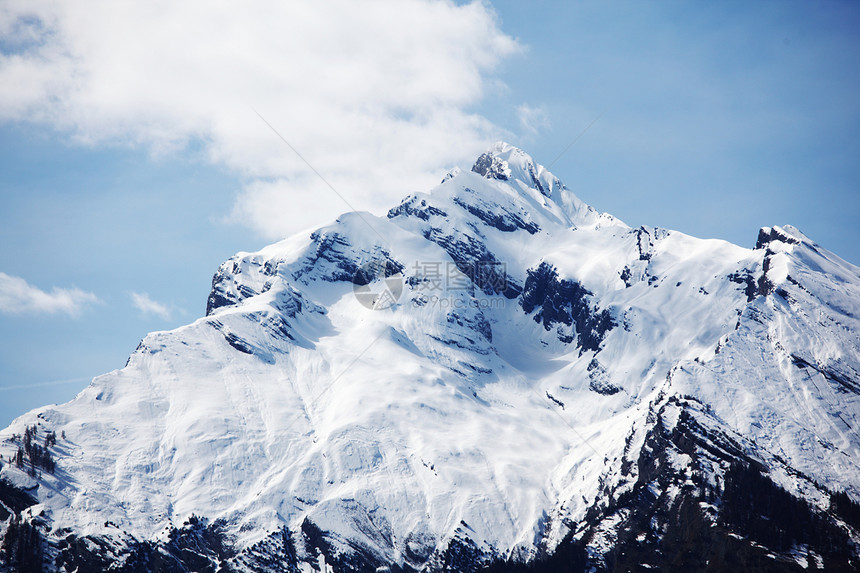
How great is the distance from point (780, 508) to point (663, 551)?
27.1 metres

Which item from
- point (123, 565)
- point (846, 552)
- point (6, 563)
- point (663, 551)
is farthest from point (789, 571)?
point (6, 563)

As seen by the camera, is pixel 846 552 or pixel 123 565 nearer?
pixel 846 552

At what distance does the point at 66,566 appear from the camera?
643 ft

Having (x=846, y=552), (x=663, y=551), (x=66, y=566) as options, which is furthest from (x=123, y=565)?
(x=846, y=552)

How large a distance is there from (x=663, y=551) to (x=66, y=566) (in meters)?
132

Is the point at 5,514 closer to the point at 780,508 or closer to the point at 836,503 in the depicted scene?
the point at 780,508

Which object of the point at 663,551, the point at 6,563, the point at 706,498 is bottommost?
the point at 6,563

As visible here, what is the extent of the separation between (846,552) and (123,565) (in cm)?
15670

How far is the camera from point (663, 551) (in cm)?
19700

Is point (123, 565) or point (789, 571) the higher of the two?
point (789, 571)

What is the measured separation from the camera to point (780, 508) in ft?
636

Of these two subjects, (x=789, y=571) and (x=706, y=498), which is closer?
(x=789, y=571)

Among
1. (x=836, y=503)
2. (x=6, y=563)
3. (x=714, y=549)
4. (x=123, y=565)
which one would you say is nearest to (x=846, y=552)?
(x=836, y=503)

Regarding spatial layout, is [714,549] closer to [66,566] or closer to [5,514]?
[66,566]
